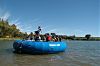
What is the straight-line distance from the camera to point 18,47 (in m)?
23.6

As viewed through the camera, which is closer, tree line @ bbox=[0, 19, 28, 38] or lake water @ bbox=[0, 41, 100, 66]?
lake water @ bbox=[0, 41, 100, 66]

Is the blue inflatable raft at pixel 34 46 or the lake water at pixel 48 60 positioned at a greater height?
the blue inflatable raft at pixel 34 46

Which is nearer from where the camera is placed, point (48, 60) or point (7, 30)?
point (48, 60)

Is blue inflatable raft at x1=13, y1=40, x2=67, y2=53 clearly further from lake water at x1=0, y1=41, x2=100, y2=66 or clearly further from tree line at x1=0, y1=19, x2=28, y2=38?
tree line at x1=0, y1=19, x2=28, y2=38

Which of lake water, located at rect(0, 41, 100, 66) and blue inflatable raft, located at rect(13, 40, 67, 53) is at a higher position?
blue inflatable raft, located at rect(13, 40, 67, 53)

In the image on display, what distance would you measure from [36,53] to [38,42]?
5.72 ft

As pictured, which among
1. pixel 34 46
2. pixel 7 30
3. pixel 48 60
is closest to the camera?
pixel 48 60

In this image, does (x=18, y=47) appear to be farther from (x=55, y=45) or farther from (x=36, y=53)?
(x=55, y=45)

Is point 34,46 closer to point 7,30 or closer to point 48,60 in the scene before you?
point 48,60

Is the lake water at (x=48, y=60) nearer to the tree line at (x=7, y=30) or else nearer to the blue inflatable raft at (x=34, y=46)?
the blue inflatable raft at (x=34, y=46)

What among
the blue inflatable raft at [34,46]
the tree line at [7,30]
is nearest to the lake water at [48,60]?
the blue inflatable raft at [34,46]

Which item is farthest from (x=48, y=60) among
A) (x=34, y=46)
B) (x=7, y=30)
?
(x=7, y=30)

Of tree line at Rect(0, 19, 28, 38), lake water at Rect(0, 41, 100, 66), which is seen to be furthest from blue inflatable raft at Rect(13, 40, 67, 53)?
tree line at Rect(0, 19, 28, 38)

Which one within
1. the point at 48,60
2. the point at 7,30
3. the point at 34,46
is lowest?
the point at 48,60
